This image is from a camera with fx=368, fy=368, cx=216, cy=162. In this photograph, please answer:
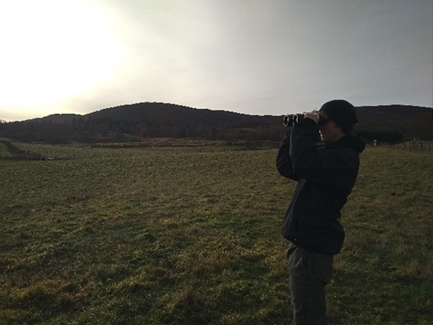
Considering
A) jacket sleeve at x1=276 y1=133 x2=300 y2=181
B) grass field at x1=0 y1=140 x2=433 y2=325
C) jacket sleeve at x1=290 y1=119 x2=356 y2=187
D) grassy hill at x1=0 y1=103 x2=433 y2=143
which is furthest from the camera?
grassy hill at x1=0 y1=103 x2=433 y2=143

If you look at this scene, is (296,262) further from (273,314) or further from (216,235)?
(216,235)

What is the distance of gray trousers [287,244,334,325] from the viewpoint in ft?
11.2

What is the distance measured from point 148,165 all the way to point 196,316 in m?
29.1

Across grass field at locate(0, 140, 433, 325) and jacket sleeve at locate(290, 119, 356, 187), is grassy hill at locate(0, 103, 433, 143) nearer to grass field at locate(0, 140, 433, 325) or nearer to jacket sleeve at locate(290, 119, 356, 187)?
grass field at locate(0, 140, 433, 325)

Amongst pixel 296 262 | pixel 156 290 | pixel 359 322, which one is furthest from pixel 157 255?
pixel 296 262

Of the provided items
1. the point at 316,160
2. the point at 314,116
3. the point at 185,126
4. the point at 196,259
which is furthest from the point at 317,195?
the point at 185,126

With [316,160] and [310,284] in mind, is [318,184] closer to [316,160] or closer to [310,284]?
[316,160]

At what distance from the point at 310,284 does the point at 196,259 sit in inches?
192

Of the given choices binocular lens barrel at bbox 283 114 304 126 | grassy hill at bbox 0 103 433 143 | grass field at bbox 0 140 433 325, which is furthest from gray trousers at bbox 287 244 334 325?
grassy hill at bbox 0 103 433 143

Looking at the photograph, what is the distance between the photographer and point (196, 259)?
8008mm

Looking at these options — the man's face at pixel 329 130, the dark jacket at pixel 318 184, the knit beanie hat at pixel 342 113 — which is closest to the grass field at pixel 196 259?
the dark jacket at pixel 318 184

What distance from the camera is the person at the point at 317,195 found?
3.35 meters

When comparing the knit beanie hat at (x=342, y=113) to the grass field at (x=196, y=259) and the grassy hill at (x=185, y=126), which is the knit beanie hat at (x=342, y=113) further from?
the grassy hill at (x=185, y=126)

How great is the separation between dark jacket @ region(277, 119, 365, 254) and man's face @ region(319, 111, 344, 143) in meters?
0.06
